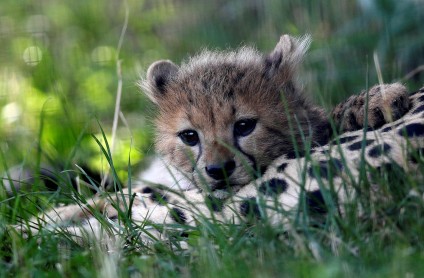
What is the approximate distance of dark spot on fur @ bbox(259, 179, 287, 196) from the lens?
3.39m

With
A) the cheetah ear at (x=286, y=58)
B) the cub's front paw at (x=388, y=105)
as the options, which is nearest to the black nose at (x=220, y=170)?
the cub's front paw at (x=388, y=105)

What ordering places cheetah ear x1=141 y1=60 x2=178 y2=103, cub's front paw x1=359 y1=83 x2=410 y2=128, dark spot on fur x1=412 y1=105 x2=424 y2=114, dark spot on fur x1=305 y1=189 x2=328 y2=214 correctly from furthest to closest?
1. cheetah ear x1=141 y1=60 x2=178 y2=103
2. cub's front paw x1=359 y1=83 x2=410 y2=128
3. dark spot on fur x1=412 y1=105 x2=424 y2=114
4. dark spot on fur x1=305 y1=189 x2=328 y2=214

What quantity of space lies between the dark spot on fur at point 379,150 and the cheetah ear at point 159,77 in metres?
1.39

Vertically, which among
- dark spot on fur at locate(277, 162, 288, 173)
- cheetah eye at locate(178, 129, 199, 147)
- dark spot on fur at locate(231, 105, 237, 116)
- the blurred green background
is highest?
the blurred green background

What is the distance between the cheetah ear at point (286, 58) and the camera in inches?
170

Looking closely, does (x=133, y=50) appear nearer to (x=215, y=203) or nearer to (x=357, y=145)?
(x=215, y=203)

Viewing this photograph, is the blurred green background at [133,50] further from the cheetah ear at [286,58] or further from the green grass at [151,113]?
the cheetah ear at [286,58]

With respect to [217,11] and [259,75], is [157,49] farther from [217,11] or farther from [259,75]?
[259,75]

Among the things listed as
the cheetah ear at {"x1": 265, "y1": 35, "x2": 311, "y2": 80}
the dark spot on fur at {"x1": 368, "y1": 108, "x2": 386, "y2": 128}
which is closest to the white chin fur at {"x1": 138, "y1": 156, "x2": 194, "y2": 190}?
the cheetah ear at {"x1": 265, "y1": 35, "x2": 311, "y2": 80}

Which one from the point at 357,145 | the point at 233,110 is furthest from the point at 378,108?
the point at 233,110

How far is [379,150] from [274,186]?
0.46 metres

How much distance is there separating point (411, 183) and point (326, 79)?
8.97 feet

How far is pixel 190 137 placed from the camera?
4.08 meters

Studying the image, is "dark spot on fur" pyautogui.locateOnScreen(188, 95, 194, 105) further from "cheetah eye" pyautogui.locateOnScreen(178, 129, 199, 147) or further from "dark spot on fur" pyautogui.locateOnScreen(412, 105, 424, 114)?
"dark spot on fur" pyautogui.locateOnScreen(412, 105, 424, 114)
